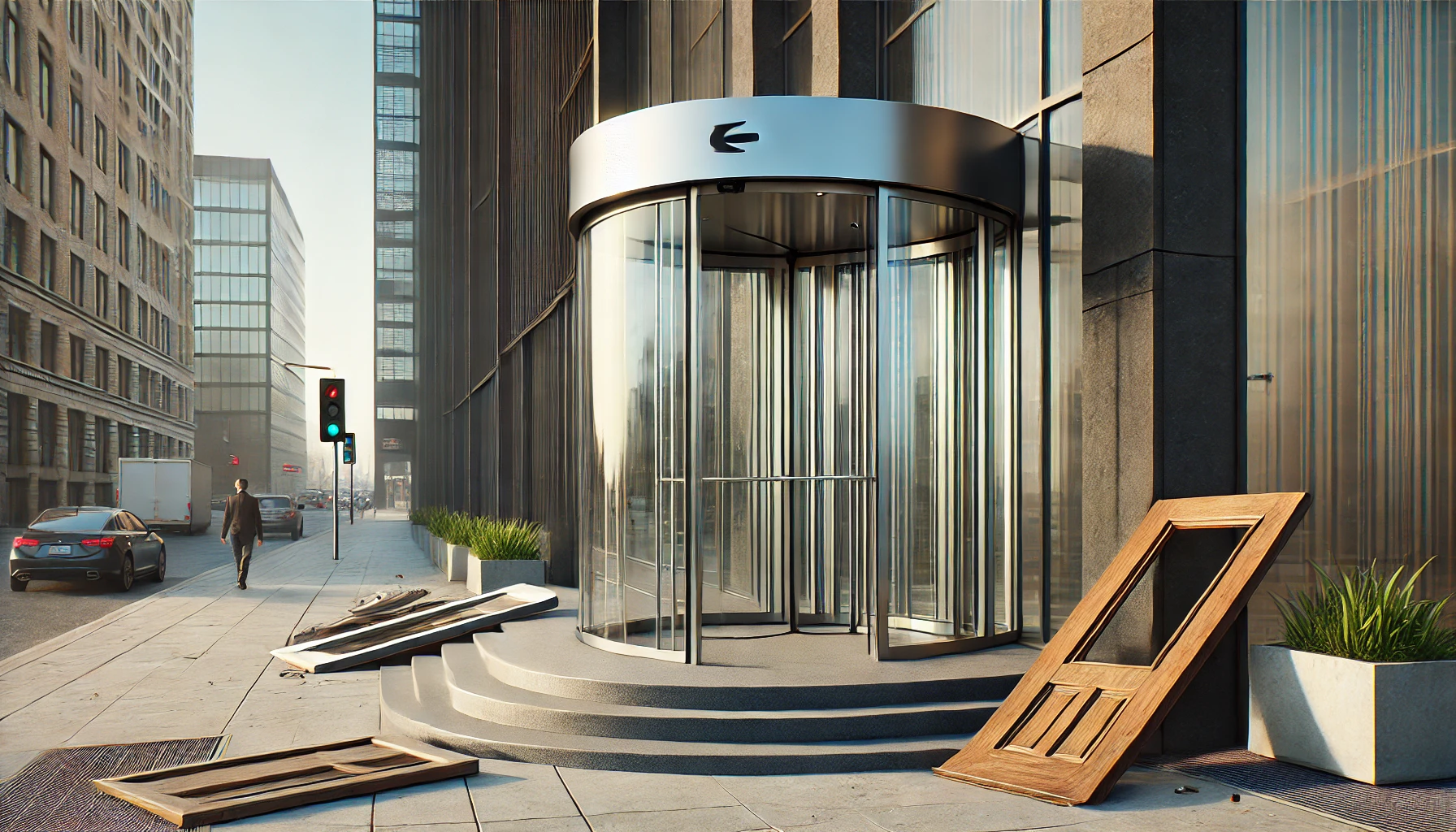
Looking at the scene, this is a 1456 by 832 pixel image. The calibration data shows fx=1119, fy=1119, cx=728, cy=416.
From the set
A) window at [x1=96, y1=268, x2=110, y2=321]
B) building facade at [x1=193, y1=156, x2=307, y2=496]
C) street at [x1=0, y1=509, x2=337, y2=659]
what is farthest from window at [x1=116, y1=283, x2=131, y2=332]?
street at [x1=0, y1=509, x2=337, y2=659]

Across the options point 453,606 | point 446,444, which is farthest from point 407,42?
point 453,606

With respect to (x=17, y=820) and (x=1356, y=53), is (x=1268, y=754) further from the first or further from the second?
(x=17, y=820)

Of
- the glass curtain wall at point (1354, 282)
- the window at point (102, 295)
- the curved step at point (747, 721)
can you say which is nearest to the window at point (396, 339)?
the window at point (102, 295)

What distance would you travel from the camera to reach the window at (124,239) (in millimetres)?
72062

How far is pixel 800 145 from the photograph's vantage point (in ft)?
27.1

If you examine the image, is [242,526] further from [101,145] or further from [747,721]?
[101,145]

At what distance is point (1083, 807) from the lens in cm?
591

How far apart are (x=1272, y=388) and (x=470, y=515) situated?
2494 cm

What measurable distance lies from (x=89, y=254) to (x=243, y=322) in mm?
70451

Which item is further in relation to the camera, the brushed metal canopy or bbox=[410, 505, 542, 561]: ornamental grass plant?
bbox=[410, 505, 542, 561]: ornamental grass plant

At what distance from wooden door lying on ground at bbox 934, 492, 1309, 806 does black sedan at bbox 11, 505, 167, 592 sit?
62.0ft

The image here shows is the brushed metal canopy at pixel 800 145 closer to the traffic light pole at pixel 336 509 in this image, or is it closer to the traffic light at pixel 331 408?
the traffic light at pixel 331 408

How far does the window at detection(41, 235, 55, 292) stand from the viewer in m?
57.8

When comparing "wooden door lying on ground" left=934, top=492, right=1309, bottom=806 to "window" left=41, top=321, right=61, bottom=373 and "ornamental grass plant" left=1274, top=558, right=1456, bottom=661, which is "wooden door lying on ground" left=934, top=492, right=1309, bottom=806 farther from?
"window" left=41, top=321, right=61, bottom=373
